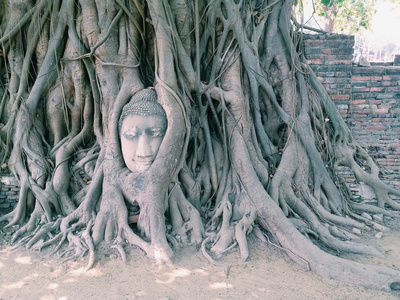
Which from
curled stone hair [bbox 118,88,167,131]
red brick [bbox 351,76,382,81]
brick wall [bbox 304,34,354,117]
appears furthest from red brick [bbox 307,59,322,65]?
curled stone hair [bbox 118,88,167,131]

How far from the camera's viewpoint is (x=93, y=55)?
3.25 metres

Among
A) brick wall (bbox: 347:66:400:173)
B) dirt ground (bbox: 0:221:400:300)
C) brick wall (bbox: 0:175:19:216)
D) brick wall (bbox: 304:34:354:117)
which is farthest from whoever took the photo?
brick wall (bbox: 347:66:400:173)

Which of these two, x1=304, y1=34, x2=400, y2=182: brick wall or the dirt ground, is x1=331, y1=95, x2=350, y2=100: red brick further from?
the dirt ground

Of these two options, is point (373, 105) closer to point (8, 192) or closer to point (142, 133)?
point (142, 133)

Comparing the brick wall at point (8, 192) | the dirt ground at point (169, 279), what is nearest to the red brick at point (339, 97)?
the dirt ground at point (169, 279)

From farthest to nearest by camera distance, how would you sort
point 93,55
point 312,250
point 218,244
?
point 93,55
point 218,244
point 312,250

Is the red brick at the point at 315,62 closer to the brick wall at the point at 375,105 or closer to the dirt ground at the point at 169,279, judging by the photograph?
the brick wall at the point at 375,105

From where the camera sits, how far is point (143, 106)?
3.00 metres

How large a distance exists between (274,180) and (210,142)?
2.73ft

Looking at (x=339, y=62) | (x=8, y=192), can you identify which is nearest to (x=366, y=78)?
(x=339, y=62)

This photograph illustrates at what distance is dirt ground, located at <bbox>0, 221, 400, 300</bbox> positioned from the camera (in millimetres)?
2188

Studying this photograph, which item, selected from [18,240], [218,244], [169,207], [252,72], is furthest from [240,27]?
[18,240]

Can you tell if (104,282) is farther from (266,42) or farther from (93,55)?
(266,42)

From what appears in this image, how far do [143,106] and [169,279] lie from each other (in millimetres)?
1622
